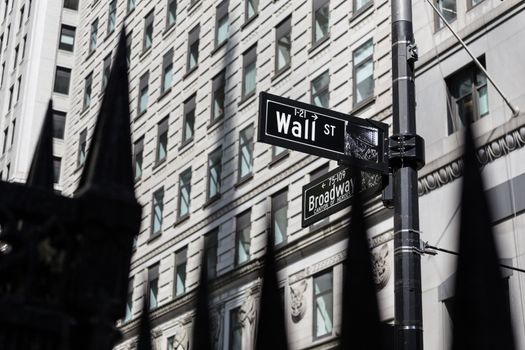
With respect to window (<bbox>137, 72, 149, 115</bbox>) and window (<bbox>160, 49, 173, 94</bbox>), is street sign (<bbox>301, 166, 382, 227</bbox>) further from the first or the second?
window (<bbox>137, 72, 149, 115</bbox>)

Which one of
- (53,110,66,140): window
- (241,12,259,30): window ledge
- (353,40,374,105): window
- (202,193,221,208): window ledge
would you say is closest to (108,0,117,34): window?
(53,110,66,140): window

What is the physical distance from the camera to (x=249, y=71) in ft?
129

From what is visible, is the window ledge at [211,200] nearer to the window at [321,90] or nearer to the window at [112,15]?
the window at [321,90]

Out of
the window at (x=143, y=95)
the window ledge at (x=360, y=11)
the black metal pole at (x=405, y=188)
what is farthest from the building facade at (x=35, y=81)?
the black metal pole at (x=405, y=188)

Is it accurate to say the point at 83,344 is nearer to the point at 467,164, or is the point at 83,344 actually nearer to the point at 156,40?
the point at 467,164

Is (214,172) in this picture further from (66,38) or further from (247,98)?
(66,38)

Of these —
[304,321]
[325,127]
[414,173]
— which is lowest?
[414,173]

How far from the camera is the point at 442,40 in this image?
27.9m

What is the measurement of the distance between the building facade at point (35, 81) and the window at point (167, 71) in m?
13.9

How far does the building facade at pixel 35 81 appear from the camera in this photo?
60375mm

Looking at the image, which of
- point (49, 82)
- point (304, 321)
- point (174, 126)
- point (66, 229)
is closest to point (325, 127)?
point (66, 229)

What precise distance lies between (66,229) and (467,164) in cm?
216

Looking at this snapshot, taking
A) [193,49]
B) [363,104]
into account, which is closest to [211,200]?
[193,49]

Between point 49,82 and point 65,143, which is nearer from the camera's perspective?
point 65,143
